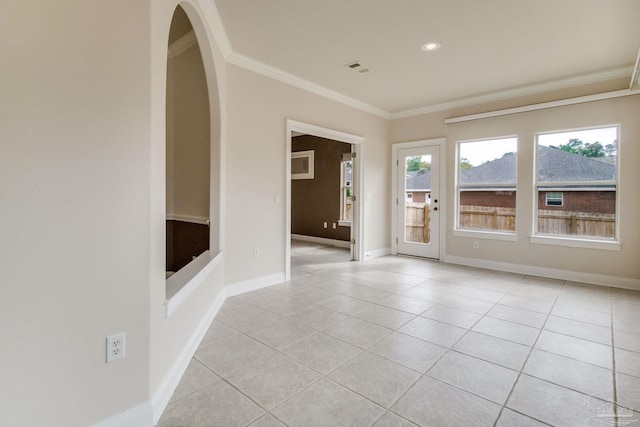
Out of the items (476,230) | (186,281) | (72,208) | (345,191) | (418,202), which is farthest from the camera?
(345,191)

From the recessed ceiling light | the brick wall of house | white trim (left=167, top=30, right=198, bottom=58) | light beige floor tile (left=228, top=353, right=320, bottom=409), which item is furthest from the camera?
the brick wall of house

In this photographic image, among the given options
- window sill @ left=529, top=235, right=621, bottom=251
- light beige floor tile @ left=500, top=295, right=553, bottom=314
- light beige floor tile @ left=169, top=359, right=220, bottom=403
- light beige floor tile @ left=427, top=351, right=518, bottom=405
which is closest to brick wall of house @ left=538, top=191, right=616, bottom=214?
window sill @ left=529, top=235, right=621, bottom=251

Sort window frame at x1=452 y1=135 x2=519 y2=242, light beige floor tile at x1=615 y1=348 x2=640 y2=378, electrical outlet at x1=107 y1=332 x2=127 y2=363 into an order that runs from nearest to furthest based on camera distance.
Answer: electrical outlet at x1=107 y1=332 x2=127 y2=363
light beige floor tile at x1=615 y1=348 x2=640 y2=378
window frame at x1=452 y1=135 x2=519 y2=242

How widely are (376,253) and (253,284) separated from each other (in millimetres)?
2798

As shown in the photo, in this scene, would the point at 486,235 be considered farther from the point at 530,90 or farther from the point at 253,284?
the point at 253,284

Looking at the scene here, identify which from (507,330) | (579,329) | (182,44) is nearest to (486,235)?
(579,329)

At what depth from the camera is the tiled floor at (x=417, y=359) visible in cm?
170

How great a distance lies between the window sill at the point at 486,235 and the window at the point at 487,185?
0.15ft

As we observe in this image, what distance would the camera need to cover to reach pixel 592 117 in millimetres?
4156

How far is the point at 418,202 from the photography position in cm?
591

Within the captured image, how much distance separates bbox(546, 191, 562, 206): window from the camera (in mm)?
4473

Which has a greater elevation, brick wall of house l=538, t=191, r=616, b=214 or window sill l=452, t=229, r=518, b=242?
brick wall of house l=538, t=191, r=616, b=214

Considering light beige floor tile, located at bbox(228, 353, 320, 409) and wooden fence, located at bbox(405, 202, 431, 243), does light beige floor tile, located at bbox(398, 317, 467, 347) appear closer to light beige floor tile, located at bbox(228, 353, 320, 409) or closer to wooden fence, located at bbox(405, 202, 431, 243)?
light beige floor tile, located at bbox(228, 353, 320, 409)

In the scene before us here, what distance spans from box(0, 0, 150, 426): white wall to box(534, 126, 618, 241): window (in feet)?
16.5
